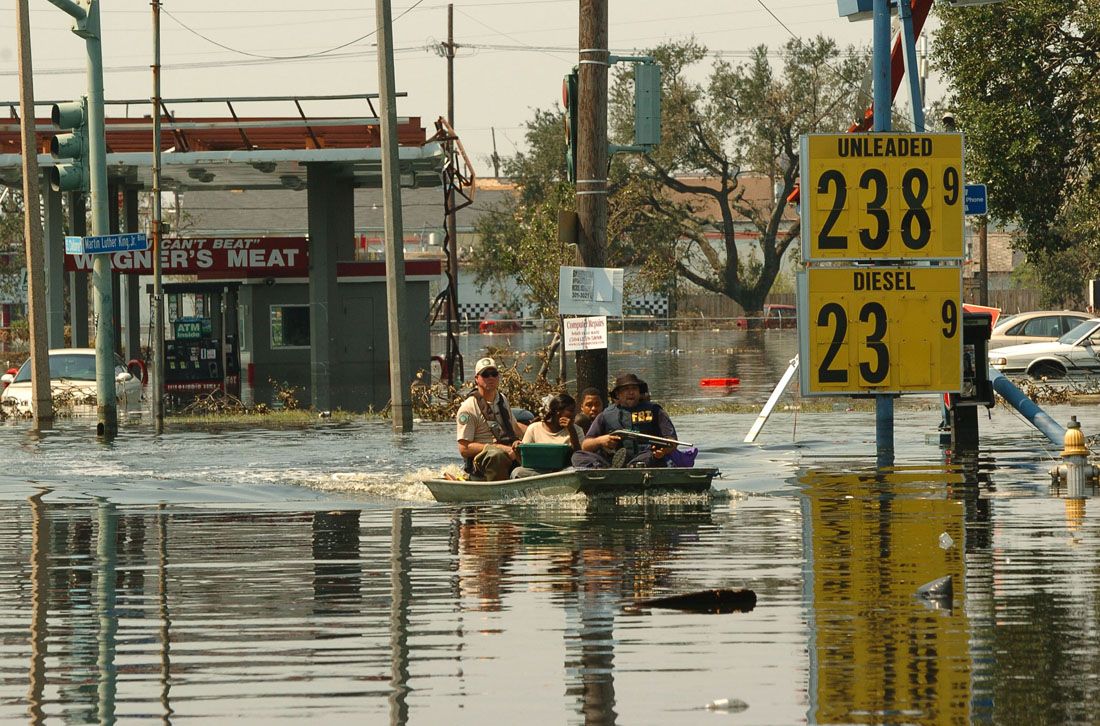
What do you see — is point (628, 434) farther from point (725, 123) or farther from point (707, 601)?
point (725, 123)

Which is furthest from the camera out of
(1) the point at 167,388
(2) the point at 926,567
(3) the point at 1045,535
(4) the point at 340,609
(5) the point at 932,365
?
(1) the point at 167,388

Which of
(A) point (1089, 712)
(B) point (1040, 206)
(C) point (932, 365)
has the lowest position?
(A) point (1089, 712)

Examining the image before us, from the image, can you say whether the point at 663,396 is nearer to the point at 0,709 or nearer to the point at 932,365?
the point at 932,365

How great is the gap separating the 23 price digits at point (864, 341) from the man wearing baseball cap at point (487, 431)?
327cm

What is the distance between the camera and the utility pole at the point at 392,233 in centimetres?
2405

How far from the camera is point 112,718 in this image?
687cm

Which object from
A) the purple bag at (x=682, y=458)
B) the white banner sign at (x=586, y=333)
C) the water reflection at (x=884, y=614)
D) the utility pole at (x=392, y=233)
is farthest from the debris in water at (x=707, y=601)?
the utility pole at (x=392, y=233)

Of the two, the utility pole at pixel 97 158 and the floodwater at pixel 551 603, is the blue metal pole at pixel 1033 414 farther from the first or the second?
the utility pole at pixel 97 158

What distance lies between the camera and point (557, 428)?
15.7m

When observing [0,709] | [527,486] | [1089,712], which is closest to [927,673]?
[1089,712]

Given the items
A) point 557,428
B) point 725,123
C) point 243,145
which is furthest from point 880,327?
point 725,123

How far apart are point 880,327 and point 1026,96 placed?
17584mm

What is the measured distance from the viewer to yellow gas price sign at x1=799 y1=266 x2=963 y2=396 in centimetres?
1698

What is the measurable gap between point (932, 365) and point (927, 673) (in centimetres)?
1004
